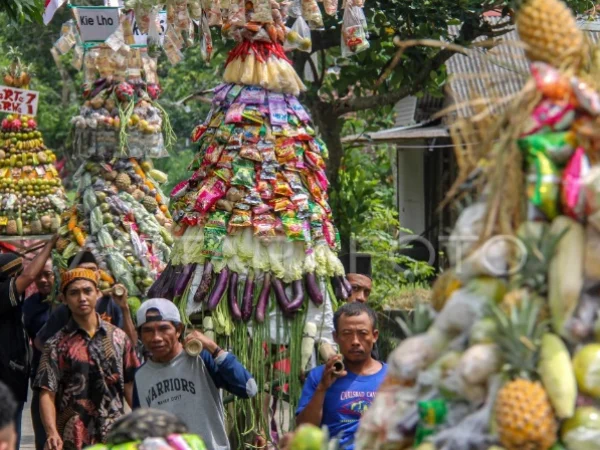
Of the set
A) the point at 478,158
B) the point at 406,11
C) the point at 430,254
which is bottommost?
the point at 430,254

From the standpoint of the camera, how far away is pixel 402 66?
1137 cm

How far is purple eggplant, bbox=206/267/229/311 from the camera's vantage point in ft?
21.6

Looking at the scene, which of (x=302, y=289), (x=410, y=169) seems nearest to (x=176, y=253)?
(x=302, y=289)

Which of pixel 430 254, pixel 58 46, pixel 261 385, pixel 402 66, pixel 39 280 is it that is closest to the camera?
pixel 261 385

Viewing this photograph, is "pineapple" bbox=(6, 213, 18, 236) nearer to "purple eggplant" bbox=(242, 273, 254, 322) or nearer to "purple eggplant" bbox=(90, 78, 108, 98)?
"purple eggplant" bbox=(90, 78, 108, 98)

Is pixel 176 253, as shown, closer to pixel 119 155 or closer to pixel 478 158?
pixel 119 155

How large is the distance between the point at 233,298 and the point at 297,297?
0.36 m

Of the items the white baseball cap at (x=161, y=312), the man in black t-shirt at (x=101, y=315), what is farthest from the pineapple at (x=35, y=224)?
the white baseball cap at (x=161, y=312)

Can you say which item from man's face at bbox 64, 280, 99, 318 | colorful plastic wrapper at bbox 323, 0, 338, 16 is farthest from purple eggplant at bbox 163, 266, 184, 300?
colorful plastic wrapper at bbox 323, 0, 338, 16

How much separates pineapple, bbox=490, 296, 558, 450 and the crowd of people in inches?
81.5

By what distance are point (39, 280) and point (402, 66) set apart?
5127 millimetres

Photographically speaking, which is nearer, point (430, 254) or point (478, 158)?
point (478, 158)

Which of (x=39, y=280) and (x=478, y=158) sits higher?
(x=478, y=158)

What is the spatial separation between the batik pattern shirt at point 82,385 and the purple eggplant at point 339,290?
5.20 feet
